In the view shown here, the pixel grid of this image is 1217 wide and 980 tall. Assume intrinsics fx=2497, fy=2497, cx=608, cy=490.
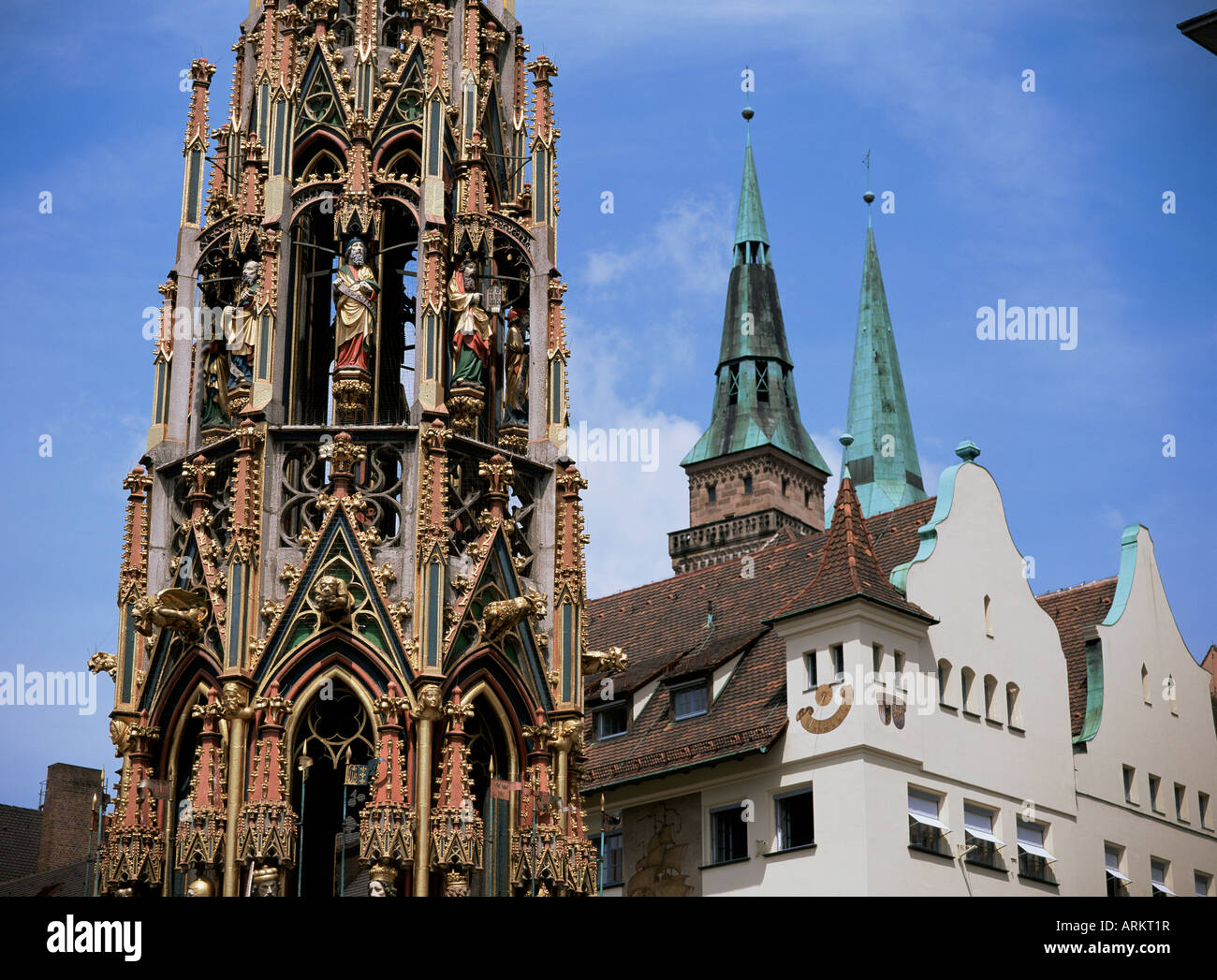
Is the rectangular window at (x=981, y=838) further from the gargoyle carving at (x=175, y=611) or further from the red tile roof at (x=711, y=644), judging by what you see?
the gargoyle carving at (x=175, y=611)

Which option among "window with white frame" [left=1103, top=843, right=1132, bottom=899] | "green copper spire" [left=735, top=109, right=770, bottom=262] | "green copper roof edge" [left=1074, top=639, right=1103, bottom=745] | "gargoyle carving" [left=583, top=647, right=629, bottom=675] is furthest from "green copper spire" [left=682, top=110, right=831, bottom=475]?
"gargoyle carving" [left=583, top=647, right=629, bottom=675]

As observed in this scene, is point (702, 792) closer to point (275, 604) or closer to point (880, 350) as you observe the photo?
point (275, 604)

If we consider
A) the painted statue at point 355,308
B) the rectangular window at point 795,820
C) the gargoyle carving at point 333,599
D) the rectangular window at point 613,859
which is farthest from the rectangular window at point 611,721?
the gargoyle carving at point 333,599

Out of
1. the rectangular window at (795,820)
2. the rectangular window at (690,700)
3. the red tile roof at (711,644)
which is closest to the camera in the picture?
the rectangular window at (795,820)

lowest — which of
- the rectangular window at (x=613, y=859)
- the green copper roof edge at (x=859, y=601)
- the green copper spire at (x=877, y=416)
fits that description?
the rectangular window at (x=613, y=859)

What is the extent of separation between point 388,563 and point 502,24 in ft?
28.3

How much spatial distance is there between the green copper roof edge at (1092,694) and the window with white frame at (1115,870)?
199 centimetres

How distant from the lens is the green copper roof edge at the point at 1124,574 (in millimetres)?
47750

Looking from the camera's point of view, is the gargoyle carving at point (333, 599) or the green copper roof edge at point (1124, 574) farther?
the green copper roof edge at point (1124, 574)

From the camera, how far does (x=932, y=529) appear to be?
43.6 metres

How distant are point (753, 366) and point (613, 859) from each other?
7587cm

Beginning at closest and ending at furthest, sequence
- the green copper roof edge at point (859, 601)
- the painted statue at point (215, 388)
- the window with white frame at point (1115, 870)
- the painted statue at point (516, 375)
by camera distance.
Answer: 1. the painted statue at point (215, 388)
2. the painted statue at point (516, 375)
3. the green copper roof edge at point (859, 601)
4. the window with white frame at point (1115, 870)
